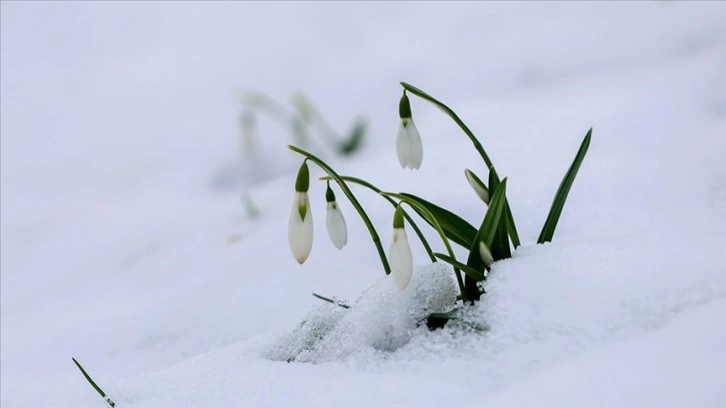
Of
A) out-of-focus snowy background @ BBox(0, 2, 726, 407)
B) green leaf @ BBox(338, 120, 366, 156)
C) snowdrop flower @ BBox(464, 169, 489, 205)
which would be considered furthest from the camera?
green leaf @ BBox(338, 120, 366, 156)

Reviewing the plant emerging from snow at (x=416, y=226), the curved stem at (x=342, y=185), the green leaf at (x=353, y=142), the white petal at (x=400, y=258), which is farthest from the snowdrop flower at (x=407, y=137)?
the green leaf at (x=353, y=142)

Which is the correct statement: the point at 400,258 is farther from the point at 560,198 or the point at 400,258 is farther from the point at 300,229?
the point at 560,198

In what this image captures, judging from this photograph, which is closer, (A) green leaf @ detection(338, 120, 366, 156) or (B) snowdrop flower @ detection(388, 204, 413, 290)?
(B) snowdrop flower @ detection(388, 204, 413, 290)

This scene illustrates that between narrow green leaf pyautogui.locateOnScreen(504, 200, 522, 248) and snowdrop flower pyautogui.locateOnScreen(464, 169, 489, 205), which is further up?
snowdrop flower pyautogui.locateOnScreen(464, 169, 489, 205)

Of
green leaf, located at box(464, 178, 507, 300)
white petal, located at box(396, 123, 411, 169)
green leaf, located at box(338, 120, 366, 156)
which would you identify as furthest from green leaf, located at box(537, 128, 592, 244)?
green leaf, located at box(338, 120, 366, 156)

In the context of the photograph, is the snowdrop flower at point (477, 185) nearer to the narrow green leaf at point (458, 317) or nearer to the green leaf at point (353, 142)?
the narrow green leaf at point (458, 317)

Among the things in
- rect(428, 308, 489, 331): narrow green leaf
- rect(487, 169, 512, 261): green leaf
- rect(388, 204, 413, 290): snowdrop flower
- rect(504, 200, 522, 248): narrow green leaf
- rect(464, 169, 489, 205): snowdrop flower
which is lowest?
rect(428, 308, 489, 331): narrow green leaf

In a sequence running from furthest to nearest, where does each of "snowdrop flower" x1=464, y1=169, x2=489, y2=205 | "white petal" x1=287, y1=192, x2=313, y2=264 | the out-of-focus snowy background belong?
"snowdrop flower" x1=464, y1=169, x2=489, y2=205
"white petal" x1=287, y1=192, x2=313, y2=264
the out-of-focus snowy background

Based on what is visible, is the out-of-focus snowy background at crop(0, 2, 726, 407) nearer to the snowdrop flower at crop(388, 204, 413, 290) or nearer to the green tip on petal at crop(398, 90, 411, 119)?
the snowdrop flower at crop(388, 204, 413, 290)
